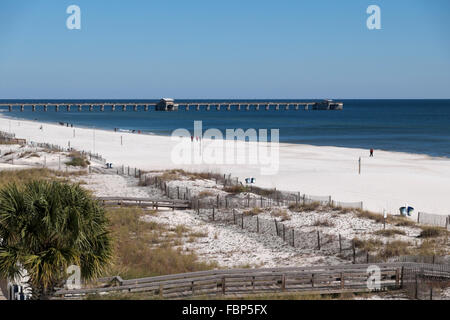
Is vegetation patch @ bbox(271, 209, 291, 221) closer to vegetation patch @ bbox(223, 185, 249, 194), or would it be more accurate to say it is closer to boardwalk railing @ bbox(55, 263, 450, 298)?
vegetation patch @ bbox(223, 185, 249, 194)

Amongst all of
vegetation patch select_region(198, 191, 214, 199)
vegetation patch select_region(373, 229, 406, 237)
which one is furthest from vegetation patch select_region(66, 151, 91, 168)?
vegetation patch select_region(373, 229, 406, 237)

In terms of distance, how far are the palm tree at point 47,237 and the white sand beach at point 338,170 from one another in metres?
23.0

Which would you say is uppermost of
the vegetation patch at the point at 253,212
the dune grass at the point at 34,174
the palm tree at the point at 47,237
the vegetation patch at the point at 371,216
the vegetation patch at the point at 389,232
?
the palm tree at the point at 47,237

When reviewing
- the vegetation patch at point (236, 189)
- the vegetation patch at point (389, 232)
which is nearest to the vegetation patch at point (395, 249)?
the vegetation patch at point (389, 232)

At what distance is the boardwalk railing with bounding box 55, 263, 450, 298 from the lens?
17000mm

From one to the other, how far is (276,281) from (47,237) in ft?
26.6

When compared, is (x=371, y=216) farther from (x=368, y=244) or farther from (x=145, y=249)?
(x=145, y=249)

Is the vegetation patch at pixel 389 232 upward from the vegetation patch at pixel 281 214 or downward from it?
upward

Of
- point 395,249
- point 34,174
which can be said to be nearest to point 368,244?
point 395,249

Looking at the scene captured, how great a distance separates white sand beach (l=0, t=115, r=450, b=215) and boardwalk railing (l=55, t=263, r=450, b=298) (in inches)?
578

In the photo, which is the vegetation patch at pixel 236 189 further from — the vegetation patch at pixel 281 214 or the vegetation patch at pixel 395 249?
the vegetation patch at pixel 395 249

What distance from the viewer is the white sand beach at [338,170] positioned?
37.8m

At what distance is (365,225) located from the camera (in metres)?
28.0

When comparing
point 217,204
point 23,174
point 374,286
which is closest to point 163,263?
point 374,286
